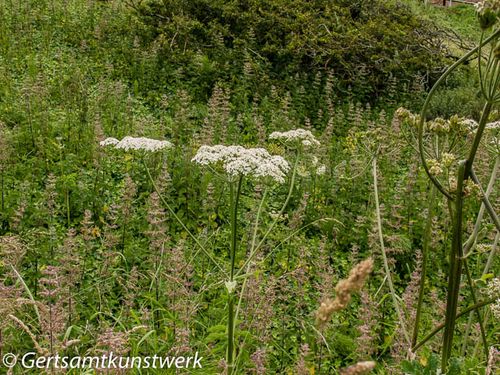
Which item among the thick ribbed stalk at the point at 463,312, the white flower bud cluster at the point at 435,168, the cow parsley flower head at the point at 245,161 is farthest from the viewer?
the cow parsley flower head at the point at 245,161

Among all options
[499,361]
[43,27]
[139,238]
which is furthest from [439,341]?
[43,27]

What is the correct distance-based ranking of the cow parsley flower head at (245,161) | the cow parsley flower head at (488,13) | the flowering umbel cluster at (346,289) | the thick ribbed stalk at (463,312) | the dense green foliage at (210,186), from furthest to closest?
the dense green foliage at (210,186) < the cow parsley flower head at (245,161) < the thick ribbed stalk at (463,312) < the cow parsley flower head at (488,13) < the flowering umbel cluster at (346,289)

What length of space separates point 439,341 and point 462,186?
227 cm

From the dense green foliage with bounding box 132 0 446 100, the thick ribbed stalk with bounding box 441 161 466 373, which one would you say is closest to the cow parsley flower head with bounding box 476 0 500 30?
the thick ribbed stalk with bounding box 441 161 466 373

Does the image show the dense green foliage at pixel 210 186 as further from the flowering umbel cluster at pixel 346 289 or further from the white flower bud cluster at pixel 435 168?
the flowering umbel cluster at pixel 346 289

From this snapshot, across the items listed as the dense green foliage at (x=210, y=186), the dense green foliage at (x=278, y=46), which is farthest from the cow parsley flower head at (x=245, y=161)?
the dense green foliage at (x=278, y=46)

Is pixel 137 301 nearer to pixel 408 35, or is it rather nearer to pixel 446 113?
pixel 446 113

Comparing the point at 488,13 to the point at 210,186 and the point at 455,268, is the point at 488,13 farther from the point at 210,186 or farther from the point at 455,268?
the point at 210,186

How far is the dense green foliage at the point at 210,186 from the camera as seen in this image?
346 centimetres

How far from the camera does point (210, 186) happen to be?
5012mm

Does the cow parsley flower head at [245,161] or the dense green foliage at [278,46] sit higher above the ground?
the dense green foliage at [278,46]

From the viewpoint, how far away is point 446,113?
9.16 meters

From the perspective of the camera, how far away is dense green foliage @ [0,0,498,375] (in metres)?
3.46

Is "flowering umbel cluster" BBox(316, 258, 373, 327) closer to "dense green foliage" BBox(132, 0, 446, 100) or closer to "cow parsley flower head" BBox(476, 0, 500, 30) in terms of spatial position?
"cow parsley flower head" BBox(476, 0, 500, 30)
